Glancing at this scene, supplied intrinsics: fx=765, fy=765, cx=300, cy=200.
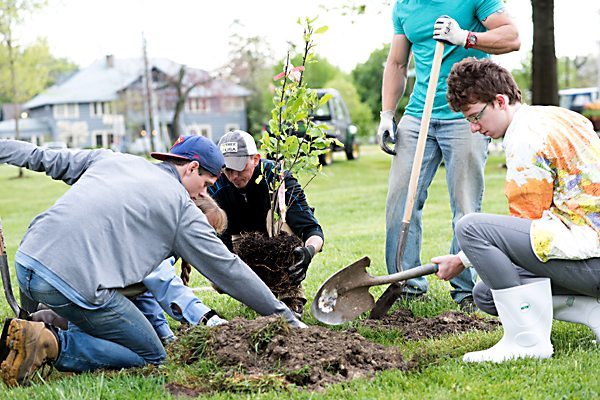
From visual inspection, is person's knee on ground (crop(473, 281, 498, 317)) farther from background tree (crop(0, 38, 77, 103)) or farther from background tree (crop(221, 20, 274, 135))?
background tree (crop(221, 20, 274, 135))

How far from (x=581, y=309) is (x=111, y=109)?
5882 cm

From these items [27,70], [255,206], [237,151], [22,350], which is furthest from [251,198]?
[27,70]

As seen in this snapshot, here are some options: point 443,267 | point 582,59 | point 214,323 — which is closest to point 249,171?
point 214,323

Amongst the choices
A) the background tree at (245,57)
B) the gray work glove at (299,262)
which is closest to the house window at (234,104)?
the background tree at (245,57)

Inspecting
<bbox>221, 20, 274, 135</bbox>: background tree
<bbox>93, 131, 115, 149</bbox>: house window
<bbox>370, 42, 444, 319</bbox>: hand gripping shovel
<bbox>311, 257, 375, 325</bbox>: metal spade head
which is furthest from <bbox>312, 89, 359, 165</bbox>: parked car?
<bbox>93, 131, 115, 149</bbox>: house window

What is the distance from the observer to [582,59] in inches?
2515

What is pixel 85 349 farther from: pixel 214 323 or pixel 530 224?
pixel 530 224

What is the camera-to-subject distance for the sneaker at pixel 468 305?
4590 millimetres

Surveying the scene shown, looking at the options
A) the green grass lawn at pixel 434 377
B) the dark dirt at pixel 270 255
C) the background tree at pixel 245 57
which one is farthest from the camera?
the background tree at pixel 245 57

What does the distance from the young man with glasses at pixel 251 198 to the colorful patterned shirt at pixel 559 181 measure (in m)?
1.53

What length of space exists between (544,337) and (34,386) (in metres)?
2.25

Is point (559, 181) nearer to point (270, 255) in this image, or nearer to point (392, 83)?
point (270, 255)

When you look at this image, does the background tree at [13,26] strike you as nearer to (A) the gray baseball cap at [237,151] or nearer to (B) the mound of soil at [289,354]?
(A) the gray baseball cap at [237,151]

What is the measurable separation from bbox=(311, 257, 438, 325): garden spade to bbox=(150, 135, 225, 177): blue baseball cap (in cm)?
102
